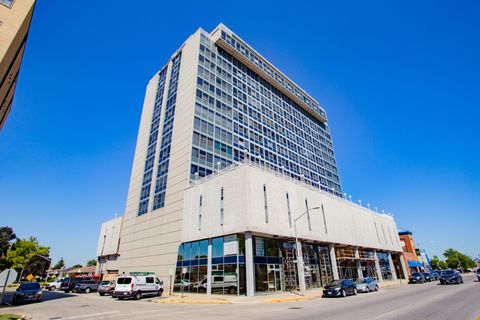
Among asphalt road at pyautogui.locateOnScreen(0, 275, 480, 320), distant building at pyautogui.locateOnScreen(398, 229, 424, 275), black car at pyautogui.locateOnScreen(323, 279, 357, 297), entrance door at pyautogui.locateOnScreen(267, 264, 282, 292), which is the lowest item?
asphalt road at pyautogui.locateOnScreen(0, 275, 480, 320)

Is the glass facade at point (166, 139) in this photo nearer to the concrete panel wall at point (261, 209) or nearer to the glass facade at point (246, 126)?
the glass facade at point (246, 126)

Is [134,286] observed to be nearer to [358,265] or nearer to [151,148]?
[151,148]

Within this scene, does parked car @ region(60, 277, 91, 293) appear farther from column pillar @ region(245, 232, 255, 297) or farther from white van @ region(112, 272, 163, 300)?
column pillar @ region(245, 232, 255, 297)

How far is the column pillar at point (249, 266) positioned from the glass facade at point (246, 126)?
10.1 meters

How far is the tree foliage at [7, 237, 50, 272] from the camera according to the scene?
71.1 metres

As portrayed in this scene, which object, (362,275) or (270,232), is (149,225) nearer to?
(270,232)

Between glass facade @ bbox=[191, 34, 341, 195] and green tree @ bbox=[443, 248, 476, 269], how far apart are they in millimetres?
105604

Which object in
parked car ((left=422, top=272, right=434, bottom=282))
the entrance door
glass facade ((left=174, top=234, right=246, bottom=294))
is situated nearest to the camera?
glass facade ((left=174, top=234, right=246, bottom=294))

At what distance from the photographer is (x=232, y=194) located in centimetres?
2992

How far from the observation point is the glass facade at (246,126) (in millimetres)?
43062

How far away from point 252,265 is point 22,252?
3220 inches

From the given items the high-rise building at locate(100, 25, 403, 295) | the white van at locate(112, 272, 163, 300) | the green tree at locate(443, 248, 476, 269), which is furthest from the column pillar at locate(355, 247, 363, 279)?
the green tree at locate(443, 248, 476, 269)

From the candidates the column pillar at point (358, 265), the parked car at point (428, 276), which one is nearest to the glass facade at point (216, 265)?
the column pillar at point (358, 265)

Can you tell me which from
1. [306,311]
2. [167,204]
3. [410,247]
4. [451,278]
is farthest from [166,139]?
[410,247]
